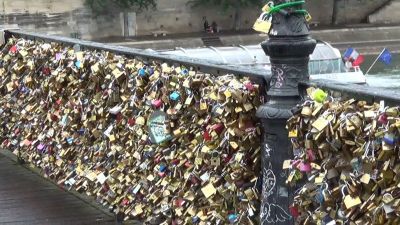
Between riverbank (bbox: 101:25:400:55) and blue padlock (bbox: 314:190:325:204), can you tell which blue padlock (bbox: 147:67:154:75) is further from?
riverbank (bbox: 101:25:400:55)

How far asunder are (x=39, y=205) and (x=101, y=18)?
141ft

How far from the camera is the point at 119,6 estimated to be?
4750cm

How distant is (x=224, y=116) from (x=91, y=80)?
187 cm

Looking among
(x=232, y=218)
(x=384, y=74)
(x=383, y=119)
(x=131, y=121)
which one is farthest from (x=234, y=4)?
(x=383, y=119)

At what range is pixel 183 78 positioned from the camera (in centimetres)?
426

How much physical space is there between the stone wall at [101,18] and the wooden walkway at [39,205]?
40.7 m

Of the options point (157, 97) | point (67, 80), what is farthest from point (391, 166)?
point (67, 80)

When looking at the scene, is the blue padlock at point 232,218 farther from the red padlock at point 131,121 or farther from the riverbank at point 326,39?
the riverbank at point 326,39

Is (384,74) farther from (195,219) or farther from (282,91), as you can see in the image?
(282,91)

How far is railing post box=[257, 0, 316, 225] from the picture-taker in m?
3.44

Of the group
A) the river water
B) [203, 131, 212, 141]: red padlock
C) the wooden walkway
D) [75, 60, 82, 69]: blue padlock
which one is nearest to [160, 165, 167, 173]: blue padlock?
[203, 131, 212, 141]: red padlock

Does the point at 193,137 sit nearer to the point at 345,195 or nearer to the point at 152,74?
the point at 152,74

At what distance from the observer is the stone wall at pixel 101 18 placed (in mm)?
47312

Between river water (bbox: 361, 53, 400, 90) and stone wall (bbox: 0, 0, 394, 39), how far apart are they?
11950 millimetres
